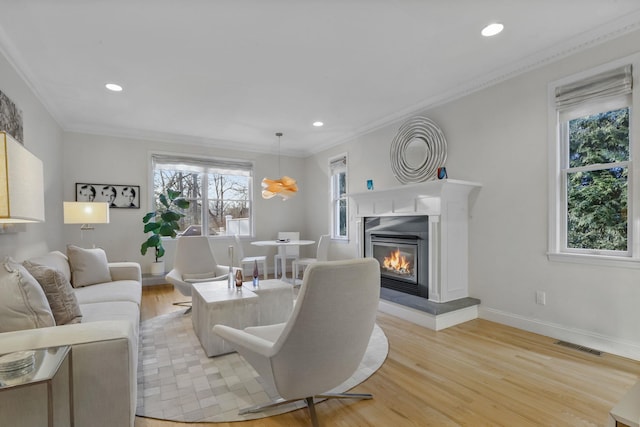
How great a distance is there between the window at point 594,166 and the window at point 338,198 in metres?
3.35

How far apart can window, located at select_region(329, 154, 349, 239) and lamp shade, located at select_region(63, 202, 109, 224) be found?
364 cm

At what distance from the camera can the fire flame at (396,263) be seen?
13.1 feet

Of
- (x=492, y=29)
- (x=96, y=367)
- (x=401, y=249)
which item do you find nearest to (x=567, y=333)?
(x=401, y=249)

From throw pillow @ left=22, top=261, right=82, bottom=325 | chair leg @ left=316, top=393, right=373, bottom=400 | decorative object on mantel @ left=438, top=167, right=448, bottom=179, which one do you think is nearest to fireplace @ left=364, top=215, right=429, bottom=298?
decorative object on mantel @ left=438, top=167, right=448, bottom=179

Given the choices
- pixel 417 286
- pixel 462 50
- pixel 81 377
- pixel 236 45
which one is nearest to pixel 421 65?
pixel 462 50

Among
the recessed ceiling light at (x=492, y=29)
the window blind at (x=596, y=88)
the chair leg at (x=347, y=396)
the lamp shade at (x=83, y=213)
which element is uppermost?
the recessed ceiling light at (x=492, y=29)

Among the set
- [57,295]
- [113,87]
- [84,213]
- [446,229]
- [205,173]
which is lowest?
[57,295]

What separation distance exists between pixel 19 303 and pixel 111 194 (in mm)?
4169

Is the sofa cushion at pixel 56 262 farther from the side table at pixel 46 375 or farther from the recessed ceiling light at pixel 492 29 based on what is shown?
the recessed ceiling light at pixel 492 29

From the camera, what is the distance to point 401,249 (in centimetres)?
407

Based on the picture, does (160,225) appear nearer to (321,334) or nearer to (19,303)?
(19,303)

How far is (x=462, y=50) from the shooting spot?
2.88 metres

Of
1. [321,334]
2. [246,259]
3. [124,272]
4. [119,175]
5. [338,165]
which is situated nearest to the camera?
[321,334]

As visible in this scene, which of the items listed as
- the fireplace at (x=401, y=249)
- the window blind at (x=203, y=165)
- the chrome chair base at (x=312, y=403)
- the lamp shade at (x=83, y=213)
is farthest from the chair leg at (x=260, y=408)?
the window blind at (x=203, y=165)
